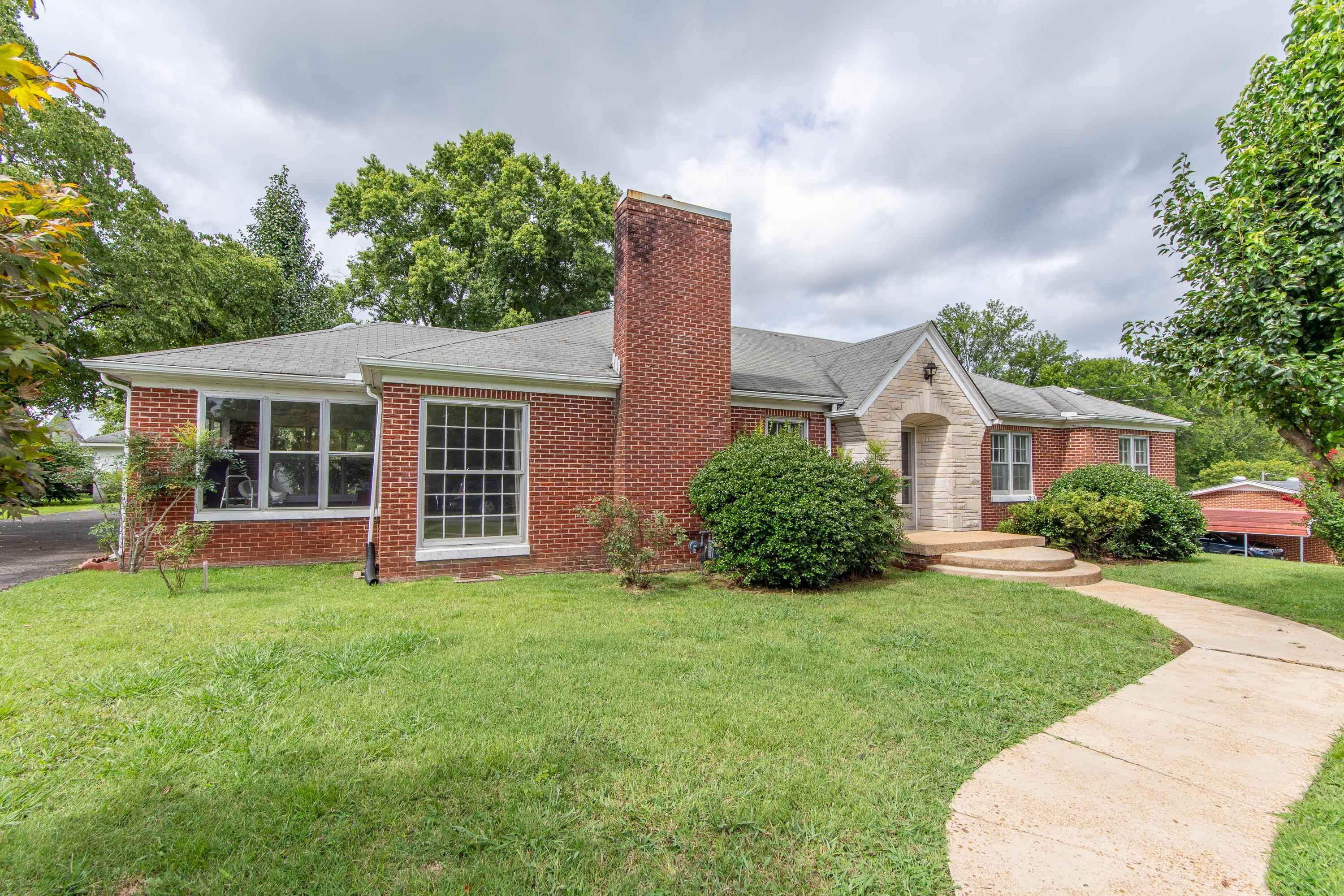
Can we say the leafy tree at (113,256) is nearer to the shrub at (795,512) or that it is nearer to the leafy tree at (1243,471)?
the shrub at (795,512)

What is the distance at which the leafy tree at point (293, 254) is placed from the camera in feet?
74.2

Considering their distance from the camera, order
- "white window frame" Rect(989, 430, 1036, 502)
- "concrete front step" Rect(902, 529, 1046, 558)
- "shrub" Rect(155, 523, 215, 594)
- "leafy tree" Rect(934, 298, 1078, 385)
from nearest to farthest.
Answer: "shrub" Rect(155, 523, 215, 594) < "concrete front step" Rect(902, 529, 1046, 558) < "white window frame" Rect(989, 430, 1036, 502) < "leafy tree" Rect(934, 298, 1078, 385)

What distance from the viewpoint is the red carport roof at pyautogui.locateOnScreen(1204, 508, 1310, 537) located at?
2958cm

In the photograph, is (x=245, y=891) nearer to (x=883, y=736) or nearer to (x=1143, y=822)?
(x=883, y=736)

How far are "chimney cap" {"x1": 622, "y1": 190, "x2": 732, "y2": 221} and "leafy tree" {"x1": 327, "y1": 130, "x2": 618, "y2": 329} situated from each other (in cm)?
1525

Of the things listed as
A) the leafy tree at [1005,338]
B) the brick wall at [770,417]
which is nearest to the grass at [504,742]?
the brick wall at [770,417]

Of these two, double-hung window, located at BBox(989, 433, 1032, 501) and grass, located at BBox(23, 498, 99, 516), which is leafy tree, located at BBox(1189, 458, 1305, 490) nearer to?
double-hung window, located at BBox(989, 433, 1032, 501)

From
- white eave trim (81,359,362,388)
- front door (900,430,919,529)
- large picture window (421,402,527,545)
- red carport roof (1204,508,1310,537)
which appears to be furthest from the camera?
red carport roof (1204,508,1310,537)

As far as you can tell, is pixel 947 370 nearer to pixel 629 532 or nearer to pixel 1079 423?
pixel 1079 423

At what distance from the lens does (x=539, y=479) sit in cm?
934

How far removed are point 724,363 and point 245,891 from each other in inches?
349

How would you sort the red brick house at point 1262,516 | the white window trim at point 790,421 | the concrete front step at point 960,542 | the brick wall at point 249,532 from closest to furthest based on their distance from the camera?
1. the brick wall at point 249,532
2. the concrete front step at point 960,542
3. the white window trim at point 790,421
4. the red brick house at point 1262,516

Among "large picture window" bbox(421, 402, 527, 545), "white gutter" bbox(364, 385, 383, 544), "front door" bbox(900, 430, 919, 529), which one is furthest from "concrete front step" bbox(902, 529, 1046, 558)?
"white gutter" bbox(364, 385, 383, 544)

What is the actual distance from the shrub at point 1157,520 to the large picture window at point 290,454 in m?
14.6
